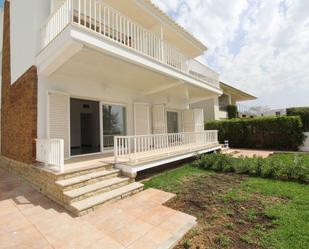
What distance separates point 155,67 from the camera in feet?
24.5

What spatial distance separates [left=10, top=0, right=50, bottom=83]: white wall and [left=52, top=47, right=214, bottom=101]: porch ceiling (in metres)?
1.42

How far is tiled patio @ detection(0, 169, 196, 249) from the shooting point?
3170mm

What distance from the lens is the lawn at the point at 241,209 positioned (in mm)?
3146

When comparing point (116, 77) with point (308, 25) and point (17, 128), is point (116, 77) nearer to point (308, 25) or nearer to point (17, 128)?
point (17, 128)

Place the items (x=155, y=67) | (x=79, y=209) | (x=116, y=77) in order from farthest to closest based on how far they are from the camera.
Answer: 1. (x=116, y=77)
2. (x=155, y=67)
3. (x=79, y=209)

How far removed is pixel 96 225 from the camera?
3.72 metres

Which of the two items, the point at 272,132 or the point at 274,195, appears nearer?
the point at 274,195

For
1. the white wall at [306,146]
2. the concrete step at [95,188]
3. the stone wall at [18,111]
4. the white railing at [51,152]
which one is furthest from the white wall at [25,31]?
the white wall at [306,146]

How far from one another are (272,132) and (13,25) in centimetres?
1688

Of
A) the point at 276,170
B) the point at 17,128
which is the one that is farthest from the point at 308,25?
the point at 17,128

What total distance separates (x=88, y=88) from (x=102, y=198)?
4823 millimetres

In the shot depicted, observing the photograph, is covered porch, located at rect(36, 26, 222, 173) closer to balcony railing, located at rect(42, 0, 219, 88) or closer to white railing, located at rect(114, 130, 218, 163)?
white railing, located at rect(114, 130, 218, 163)

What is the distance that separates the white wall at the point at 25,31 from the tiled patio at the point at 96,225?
505cm

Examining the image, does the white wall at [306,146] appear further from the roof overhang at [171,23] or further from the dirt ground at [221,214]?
the dirt ground at [221,214]
